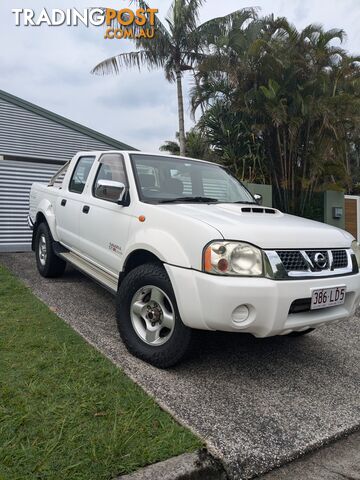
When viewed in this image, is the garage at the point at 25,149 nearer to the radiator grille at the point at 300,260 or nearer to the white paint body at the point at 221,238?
the white paint body at the point at 221,238

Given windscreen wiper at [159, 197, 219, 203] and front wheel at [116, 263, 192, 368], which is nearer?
front wheel at [116, 263, 192, 368]

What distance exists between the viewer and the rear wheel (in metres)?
5.32

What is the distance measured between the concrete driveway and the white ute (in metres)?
0.30

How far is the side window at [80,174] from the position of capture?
4.59m

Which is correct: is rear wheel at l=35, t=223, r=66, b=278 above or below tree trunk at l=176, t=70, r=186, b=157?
below

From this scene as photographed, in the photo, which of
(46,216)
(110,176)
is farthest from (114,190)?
(46,216)

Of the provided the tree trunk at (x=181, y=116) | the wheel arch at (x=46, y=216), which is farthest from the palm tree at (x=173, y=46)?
the wheel arch at (x=46, y=216)

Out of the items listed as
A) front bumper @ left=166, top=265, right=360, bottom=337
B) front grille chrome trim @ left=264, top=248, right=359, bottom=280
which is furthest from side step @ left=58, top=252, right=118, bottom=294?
front grille chrome trim @ left=264, top=248, right=359, bottom=280

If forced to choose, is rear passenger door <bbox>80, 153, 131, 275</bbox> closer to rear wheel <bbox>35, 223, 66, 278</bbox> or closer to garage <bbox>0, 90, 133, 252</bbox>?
rear wheel <bbox>35, 223, 66, 278</bbox>

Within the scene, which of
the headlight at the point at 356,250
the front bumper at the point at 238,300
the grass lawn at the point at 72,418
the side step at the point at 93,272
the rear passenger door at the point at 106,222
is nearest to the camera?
the grass lawn at the point at 72,418

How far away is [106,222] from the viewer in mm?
3811

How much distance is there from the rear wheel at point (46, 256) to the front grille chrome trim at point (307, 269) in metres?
3.41

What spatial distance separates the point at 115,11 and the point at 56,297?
13.2 metres

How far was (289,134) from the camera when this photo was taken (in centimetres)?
1179
